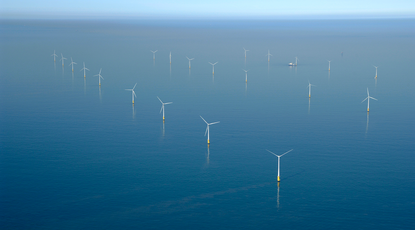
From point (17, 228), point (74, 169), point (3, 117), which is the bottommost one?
point (17, 228)

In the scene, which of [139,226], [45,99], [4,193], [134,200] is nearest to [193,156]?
[134,200]

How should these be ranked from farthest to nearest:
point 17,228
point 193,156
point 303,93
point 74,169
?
1. point 303,93
2. point 193,156
3. point 74,169
4. point 17,228

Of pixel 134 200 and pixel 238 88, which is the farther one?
pixel 238 88

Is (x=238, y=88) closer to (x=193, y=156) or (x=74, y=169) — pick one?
(x=193, y=156)

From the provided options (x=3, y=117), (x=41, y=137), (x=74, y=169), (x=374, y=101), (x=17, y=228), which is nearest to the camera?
(x=17, y=228)

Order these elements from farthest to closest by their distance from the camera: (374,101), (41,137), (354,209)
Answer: (374,101) → (41,137) → (354,209)

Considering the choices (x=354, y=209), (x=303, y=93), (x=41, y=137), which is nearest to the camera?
(x=354, y=209)

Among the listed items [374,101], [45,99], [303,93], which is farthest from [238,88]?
[45,99]

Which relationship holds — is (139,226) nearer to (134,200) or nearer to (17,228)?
(134,200)

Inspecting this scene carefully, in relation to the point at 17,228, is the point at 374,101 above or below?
above
